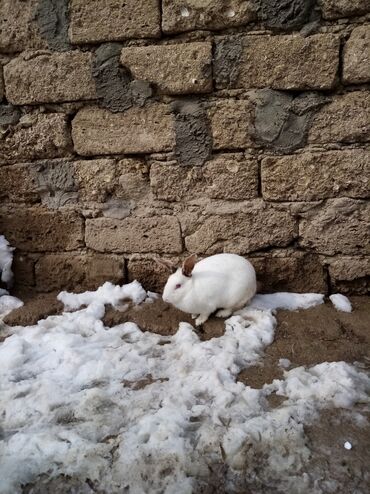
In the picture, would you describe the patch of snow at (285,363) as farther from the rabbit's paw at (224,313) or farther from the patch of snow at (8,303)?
the patch of snow at (8,303)

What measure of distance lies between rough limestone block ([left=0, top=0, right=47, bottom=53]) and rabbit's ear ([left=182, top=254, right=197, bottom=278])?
5.98 ft

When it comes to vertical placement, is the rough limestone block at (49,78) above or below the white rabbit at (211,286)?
above

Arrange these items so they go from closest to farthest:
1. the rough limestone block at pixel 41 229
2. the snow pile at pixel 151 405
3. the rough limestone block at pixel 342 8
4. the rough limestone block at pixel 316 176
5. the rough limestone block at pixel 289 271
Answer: the snow pile at pixel 151 405, the rough limestone block at pixel 342 8, the rough limestone block at pixel 316 176, the rough limestone block at pixel 289 271, the rough limestone block at pixel 41 229

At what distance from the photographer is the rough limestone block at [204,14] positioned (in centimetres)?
266

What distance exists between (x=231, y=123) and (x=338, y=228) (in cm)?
104

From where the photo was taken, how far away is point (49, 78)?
116 inches

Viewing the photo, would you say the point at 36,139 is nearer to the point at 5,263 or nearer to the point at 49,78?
the point at 49,78

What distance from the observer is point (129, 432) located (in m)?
1.78

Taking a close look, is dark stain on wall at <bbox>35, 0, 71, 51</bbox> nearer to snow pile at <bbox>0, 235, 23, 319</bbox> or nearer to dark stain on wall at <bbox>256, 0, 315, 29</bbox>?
dark stain on wall at <bbox>256, 0, 315, 29</bbox>

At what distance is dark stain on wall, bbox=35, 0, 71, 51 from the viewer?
9.32 ft

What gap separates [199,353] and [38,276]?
1.68m

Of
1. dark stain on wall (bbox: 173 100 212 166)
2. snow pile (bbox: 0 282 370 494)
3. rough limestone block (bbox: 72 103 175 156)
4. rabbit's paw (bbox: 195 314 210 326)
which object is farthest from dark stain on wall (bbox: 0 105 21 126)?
rabbit's paw (bbox: 195 314 210 326)

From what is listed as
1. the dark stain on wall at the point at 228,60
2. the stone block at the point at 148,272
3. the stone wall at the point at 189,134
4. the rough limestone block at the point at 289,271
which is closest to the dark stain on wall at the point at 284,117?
the stone wall at the point at 189,134

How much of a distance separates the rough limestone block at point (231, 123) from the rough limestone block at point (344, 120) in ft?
1.39
